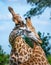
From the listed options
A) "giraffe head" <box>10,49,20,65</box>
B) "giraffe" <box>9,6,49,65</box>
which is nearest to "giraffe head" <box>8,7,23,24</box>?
"giraffe" <box>9,6,49,65</box>

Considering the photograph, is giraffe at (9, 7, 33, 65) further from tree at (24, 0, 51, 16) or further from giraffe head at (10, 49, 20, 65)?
tree at (24, 0, 51, 16)

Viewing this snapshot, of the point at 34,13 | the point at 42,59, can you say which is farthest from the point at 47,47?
the point at 42,59

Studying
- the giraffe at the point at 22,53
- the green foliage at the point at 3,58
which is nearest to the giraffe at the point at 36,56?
the giraffe at the point at 22,53

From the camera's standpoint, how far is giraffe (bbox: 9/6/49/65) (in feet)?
12.4

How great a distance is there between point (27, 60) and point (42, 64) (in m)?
0.15

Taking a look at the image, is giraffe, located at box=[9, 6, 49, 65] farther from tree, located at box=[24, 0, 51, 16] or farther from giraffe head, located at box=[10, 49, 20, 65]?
tree, located at box=[24, 0, 51, 16]

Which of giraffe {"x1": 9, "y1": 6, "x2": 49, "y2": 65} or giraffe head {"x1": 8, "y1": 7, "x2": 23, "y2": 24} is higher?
giraffe head {"x1": 8, "y1": 7, "x2": 23, "y2": 24}

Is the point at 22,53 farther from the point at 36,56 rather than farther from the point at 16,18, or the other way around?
the point at 16,18

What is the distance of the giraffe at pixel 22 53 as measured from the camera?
378 cm

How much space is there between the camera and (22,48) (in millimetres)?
3814

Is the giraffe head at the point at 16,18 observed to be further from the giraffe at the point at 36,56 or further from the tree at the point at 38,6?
the tree at the point at 38,6

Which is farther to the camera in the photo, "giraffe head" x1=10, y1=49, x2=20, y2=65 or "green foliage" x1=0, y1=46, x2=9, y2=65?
"green foliage" x1=0, y1=46, x2=9, y2=65

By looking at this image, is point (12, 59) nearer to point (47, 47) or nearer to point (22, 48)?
point (22, 48)

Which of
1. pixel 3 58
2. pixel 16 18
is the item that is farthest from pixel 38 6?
pixel 16 18
